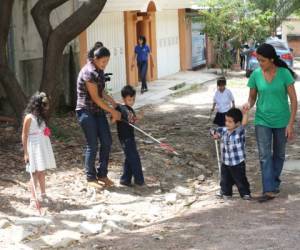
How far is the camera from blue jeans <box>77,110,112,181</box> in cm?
810

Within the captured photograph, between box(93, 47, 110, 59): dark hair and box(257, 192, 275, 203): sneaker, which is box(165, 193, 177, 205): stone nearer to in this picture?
box(257, 192, 275, 203): sneaker

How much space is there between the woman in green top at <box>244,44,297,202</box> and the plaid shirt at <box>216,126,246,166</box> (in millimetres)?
212

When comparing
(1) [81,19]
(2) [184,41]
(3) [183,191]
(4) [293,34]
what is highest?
(1) [81,19]

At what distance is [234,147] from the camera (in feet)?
24.8

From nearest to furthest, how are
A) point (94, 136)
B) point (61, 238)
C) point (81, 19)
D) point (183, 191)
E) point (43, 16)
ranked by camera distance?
1. point (61, 238)
2. point (94, 136)
3. point (183, 191)
4. point (81, 19)
5. point (43, 16)

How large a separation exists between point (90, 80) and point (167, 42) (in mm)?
17942

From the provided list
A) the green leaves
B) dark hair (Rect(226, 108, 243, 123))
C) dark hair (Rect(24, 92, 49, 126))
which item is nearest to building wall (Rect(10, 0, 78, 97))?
dark hair (Rect(24, 92, 49, 126))

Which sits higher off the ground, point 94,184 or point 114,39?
point 114,39

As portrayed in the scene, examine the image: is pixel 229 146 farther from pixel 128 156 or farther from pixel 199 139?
pixel 199 139

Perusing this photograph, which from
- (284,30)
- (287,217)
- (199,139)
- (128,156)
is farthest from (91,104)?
(284,30)

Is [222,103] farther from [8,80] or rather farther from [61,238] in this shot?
[61,238]

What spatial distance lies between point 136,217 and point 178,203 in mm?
835

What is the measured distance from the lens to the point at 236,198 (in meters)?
7.79

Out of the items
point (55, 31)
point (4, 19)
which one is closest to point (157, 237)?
point (55, 31)
